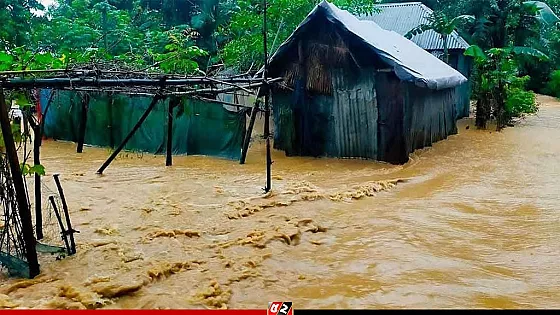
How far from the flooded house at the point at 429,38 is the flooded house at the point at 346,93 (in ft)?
23.7

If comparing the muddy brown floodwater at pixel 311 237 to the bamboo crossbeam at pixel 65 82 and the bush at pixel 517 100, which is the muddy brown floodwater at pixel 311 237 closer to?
the bamboo crossbeam at pixel 65 82

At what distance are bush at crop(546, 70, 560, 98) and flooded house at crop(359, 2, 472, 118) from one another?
773cm

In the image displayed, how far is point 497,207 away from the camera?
28.1 ft

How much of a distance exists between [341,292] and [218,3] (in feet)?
62.2

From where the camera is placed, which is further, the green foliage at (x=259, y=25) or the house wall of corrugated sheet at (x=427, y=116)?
the green foliage at (x=259, y=25)

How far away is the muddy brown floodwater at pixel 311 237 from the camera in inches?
212

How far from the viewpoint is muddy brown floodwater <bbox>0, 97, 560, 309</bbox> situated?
17.7 ft

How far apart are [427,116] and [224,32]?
9.85 metres

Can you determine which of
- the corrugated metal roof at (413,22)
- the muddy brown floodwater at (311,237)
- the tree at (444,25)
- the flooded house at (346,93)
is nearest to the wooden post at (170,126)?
the muddy brown floodwater at (311,237)

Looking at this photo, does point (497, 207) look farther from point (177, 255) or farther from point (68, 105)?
point (68, 105)

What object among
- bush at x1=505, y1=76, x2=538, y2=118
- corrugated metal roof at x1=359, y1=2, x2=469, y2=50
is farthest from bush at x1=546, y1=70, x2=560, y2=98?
bush at x1=505, y1=76, x2=538, y2=118

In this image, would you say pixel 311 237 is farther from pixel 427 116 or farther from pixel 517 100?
pixel 517 100

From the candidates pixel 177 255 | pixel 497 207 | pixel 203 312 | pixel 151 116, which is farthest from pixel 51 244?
pixel 151 116

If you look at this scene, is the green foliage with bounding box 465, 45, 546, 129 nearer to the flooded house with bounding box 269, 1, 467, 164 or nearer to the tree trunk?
the tree trunk
